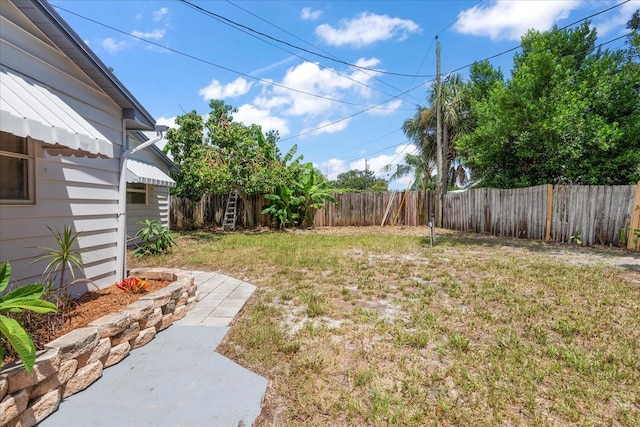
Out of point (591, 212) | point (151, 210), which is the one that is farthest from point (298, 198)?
point (591, 212)

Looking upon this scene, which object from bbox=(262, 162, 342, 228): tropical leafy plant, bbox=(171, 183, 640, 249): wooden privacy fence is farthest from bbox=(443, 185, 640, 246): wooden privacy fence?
bbox=(262, 162, 342, 228): tropical leafy plant

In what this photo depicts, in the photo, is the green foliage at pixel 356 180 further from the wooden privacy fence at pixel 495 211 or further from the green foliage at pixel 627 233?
the green foliage at pixel 627 233

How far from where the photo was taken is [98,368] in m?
2.44

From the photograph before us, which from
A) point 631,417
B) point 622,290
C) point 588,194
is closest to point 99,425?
point 631,417

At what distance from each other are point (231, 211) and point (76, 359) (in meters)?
12.2

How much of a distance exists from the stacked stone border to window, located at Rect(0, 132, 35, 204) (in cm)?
149

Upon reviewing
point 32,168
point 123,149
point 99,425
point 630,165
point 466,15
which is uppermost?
point 466,15

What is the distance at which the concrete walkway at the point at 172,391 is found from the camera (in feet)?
6.60

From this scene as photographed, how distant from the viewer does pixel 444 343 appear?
301cm

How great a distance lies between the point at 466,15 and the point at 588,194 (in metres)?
6.82

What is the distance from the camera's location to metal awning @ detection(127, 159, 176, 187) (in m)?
7.65

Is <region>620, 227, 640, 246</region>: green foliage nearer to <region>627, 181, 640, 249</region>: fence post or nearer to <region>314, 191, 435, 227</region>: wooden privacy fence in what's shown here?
<region>627, 181, 640, 249</region>: fence post

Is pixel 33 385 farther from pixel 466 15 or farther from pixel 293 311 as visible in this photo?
pixel 466 15

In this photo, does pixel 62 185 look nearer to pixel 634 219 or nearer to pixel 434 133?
pixel 634 219
